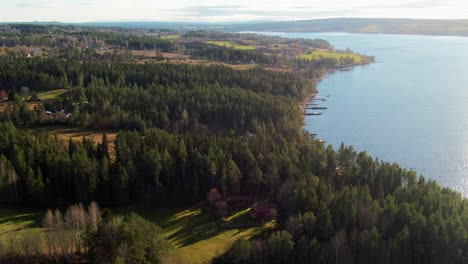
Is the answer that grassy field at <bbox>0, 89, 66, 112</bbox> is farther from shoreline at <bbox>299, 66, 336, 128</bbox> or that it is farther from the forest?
shoreline at <bbox>299, 66, 336, 128</bbox>

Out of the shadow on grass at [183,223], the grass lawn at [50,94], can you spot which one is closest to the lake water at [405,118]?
the shadow on grass at [183,223]

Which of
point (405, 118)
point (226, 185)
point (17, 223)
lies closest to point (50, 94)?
point (17, 223)

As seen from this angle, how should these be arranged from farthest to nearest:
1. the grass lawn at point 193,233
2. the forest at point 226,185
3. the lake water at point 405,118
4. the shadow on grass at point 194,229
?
1. the lake water at point 405,118
2. the shadow on grass at point 194,229
3. the grass lawn at point 193,233
4. the forest at point 226,185

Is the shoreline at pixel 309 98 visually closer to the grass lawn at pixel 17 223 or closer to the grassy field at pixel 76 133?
the grassy field at pixel 76 133

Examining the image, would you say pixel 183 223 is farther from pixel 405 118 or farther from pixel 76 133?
pixel 405 118

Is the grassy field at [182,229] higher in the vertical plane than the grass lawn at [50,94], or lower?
lower

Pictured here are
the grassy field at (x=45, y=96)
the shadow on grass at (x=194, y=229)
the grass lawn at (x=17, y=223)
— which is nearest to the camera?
the grass lawn at (x=17, y=223)

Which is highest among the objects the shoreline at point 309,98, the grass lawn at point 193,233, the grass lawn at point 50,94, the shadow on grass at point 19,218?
the grass lawn at point 50,94
